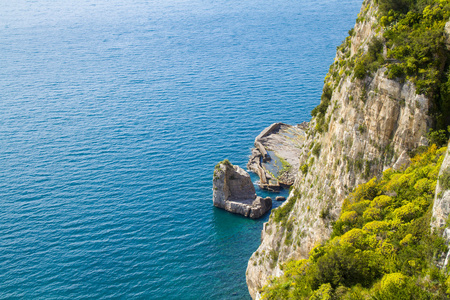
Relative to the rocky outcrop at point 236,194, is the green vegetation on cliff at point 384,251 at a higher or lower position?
higher

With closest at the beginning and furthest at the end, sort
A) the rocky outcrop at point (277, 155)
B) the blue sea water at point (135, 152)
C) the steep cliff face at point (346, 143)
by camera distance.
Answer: the steep cliff face at point (346, 143), the blue sea water at point (135, 152), the rocky outcrop at point (277, 155)

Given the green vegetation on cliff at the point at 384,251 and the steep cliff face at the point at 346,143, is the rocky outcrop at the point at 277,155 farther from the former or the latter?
the green vegetation on cliff at the point at 384,251

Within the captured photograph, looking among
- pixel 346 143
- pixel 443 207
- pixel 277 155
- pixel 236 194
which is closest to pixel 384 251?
pixel 443 207

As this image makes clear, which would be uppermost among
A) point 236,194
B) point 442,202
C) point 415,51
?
point 415,51

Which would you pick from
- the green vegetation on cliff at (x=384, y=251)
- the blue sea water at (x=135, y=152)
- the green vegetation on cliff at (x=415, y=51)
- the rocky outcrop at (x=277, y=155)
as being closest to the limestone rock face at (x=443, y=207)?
the green vegetation on cliff at (x=384, y=251)

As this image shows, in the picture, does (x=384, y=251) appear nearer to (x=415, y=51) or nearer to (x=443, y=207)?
(x=443, y=207)

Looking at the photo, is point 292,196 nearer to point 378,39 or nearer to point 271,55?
point 378,39

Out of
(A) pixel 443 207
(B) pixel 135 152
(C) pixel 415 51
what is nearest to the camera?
(A) pixel 443 207
